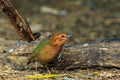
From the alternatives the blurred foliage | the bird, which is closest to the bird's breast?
the bird

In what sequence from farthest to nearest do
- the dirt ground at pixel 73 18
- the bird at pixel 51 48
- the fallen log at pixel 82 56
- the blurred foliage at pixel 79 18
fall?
1. the blurred foliage at pixel 79 18
2. the dirt ground at pixel 73 18
3. the fallen log at pixel 82 56
4. the bird at pixel 51 48

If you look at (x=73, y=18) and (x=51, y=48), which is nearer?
(x=51, y=48)

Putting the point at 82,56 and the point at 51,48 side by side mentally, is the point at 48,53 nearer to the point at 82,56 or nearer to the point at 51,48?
the point at 51,48

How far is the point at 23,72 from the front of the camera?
5.91m

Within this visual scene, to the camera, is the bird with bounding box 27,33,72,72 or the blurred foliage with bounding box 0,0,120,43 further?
the blurred foliage with bounding box 0,0,120,43

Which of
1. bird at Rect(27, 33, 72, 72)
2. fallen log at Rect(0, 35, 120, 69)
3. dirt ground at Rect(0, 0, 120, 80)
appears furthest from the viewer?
dirt ground at Rect(0, 0, 120, 80)

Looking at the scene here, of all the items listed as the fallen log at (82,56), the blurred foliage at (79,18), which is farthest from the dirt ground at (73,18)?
the fallen log at (82,56)

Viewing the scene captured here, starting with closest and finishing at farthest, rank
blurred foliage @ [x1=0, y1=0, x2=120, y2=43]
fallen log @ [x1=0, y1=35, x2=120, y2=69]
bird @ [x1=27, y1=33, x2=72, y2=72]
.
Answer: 1. bird @ [x1=27, y1=33, x2=72, y2=72]
2. fallen log @ [x1=0, y1=35, x2=120, y2=69]
3. blurred foliage @ [x1=0, y1=0, x2=120, y2=43]

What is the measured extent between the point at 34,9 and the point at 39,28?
1.58 meters

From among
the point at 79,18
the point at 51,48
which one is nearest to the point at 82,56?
the point at 51,48

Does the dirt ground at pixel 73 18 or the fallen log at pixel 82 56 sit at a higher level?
the dirt ground at pixel 73 18

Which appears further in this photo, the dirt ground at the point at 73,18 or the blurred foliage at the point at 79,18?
the blurred foliage at the point at 79,18

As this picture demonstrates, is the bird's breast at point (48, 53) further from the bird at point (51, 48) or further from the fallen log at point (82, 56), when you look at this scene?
the fallen log at point (82, 56)

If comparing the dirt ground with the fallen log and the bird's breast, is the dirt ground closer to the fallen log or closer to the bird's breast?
the fallen log
